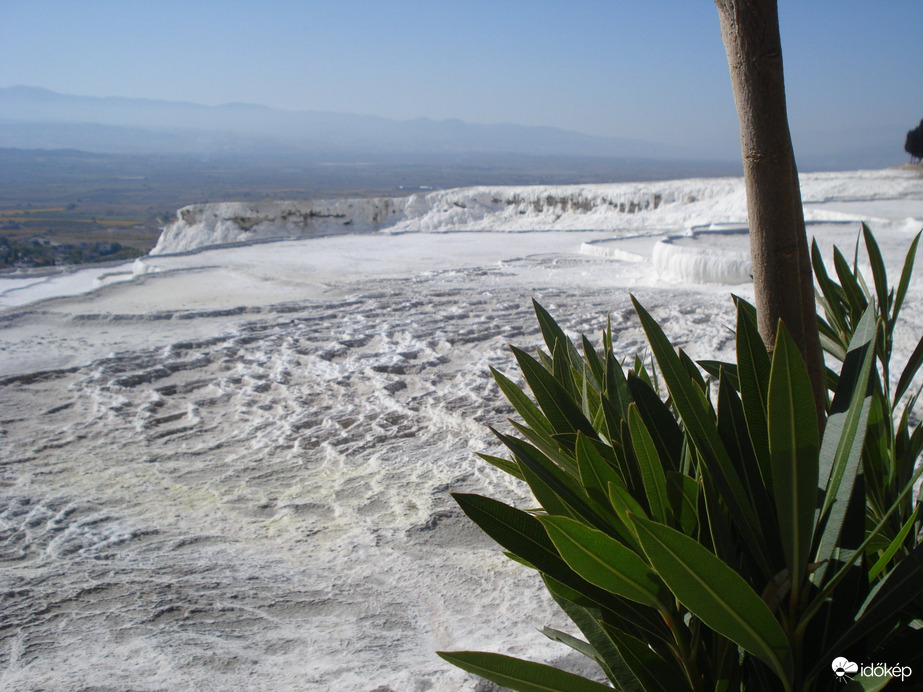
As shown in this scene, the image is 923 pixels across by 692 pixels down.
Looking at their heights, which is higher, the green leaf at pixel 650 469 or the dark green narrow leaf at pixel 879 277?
the dark green narrow leaf at pixel 879 277

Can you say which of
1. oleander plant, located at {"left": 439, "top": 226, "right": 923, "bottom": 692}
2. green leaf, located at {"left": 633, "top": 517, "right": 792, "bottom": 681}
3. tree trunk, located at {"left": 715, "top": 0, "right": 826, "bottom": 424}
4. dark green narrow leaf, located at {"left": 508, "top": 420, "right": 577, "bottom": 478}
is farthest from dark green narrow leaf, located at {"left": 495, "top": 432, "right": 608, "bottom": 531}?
tree trunk, located at {"left": 715, "top": 0, "right": 826, "bottom": 424}

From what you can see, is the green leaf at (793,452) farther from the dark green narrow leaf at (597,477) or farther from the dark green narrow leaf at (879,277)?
the dark green narrow leaf at (879,277)

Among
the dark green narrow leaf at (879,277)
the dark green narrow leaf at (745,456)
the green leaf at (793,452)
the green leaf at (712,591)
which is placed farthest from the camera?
the dark green narrow leaf at (879,277)

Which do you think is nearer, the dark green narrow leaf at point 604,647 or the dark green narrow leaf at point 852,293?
the dark green narrow leaf at point 604,647

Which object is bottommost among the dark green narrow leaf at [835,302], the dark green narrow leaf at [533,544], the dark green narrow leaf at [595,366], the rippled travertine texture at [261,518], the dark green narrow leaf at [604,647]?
the rippled travertine texture at [261,518]

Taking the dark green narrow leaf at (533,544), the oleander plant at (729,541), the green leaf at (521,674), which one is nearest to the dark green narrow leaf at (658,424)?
the oleander plant at (729,541)

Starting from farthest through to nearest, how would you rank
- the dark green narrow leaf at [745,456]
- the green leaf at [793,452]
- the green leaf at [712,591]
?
the dark green narrow leaf at [745,456], the green leaf at [793,452], the green leaf at [712,591]
